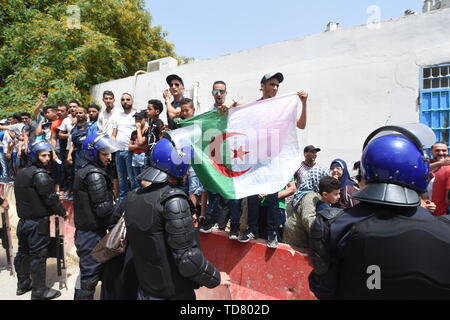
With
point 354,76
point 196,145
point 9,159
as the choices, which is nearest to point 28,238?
point 196,145

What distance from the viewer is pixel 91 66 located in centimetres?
1505

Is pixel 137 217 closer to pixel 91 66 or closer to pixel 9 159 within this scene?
pixel 9 159

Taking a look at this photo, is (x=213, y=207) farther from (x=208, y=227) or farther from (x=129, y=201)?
(x=129, y=201)

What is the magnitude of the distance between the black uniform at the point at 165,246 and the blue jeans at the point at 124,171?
11.5 feet

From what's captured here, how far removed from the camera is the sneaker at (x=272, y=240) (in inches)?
158

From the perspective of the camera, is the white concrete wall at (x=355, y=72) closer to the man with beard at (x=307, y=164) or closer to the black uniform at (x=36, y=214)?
the man with beard at (x=307, y=164)

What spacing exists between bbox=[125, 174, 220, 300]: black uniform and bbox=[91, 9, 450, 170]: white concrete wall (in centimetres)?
591

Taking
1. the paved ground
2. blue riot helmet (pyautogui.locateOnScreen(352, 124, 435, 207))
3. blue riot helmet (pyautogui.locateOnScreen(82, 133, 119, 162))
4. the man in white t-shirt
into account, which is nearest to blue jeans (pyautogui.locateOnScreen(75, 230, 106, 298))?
blue riot helmet (pyautogui.locateOnScreen(82, 133, 119, 162))

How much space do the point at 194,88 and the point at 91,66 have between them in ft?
22.4

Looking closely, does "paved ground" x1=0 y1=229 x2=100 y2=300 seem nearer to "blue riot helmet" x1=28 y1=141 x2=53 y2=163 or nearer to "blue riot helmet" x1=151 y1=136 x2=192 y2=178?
"blue riot helmet" x1=28 y1=141 x2=53 y2=163

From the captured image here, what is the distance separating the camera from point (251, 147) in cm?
453

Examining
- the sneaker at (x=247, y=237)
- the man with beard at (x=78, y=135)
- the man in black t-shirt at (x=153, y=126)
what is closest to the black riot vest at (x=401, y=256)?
the sneaker at (x=247, y=237)

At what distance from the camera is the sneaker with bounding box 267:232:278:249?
13.1 feet

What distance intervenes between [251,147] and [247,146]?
0.06 meters
